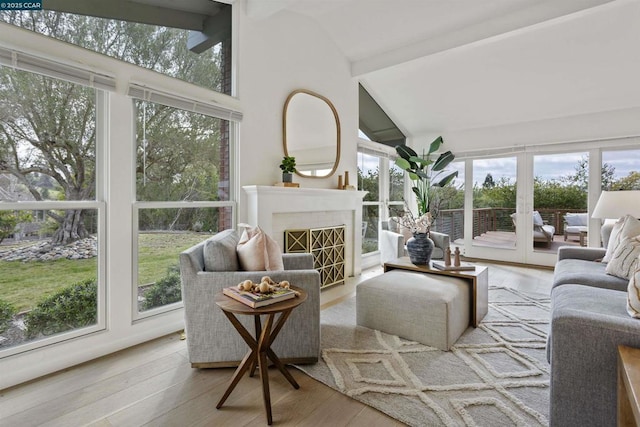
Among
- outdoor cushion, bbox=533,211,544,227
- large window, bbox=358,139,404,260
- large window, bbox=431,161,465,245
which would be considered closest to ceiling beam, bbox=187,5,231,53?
large window, bbox=358,139,404,260

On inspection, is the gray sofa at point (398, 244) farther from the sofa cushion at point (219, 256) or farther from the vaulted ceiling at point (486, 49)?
A: the sofa cushion at point (219, 256)

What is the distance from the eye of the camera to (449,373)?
78.8 inches

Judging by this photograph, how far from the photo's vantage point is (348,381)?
75.4 inches

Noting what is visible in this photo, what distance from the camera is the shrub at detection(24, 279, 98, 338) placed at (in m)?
2.06

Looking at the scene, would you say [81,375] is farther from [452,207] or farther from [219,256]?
[452,207]

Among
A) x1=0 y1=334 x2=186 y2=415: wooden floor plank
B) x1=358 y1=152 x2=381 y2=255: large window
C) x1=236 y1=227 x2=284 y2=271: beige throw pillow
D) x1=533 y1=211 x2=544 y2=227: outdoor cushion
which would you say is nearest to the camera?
x1=0 y1=334 x2=186 y2=415: wooden floor plank

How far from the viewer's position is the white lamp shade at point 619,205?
3.05 metres

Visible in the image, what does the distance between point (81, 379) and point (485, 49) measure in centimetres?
508

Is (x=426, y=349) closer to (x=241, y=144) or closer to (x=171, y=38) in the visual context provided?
(x=241, y=144)

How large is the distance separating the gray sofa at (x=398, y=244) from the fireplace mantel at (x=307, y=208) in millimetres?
486

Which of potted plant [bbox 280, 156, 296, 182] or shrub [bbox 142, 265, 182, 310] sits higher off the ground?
potted plant [bbox 280, 156, 296, 182]

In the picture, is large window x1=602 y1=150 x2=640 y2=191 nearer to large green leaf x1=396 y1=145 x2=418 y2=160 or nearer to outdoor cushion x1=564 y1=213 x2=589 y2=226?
outdoor cushion x1=564 y1=213 x2=589 y2=226

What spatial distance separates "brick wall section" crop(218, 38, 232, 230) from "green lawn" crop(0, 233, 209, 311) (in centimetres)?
47

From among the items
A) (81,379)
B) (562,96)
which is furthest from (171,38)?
(562,96)
